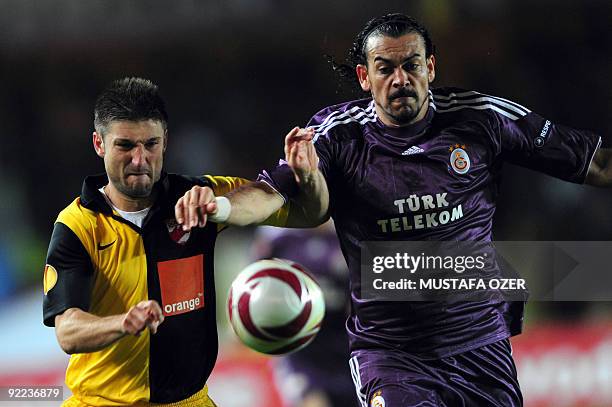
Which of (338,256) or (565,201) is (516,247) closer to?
(565,201)

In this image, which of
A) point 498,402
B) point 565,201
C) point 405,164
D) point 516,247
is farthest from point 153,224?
point 565,201

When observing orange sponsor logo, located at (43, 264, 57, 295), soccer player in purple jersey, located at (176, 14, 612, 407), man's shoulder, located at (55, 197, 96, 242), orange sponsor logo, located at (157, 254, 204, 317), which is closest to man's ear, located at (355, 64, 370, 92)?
soccer player in purple jersey, located at (176, 14, 612, 407)

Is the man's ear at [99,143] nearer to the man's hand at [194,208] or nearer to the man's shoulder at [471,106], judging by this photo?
the man's hand at [194,208]

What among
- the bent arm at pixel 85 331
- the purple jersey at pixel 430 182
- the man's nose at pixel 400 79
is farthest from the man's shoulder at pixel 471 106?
the bent arm at pixel 85 331

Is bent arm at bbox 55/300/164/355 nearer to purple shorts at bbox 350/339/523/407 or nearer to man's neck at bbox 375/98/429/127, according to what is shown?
purple shorts at bbox 350/339/523/407

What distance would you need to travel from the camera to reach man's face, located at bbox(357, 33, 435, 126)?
325 centimetres

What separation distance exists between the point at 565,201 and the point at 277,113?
1.62 meters

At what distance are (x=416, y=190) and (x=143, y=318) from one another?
128cm

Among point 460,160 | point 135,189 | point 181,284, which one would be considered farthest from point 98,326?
point 460,160

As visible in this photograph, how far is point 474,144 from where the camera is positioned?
10.9 feet

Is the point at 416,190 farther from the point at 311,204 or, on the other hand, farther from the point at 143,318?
the point at 143,318

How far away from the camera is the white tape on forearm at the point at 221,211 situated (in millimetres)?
2888

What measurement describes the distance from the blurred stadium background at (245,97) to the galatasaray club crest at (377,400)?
1271mm

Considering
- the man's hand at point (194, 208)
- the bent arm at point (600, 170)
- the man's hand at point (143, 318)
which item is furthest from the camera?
the bent arm at point (600, 170)
